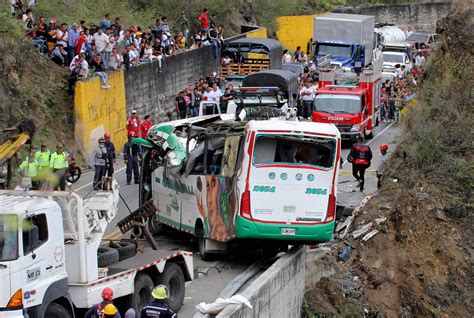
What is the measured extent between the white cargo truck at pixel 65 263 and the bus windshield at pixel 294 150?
2.79 meters

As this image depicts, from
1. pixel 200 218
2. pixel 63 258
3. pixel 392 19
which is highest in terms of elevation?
pixel 63 258

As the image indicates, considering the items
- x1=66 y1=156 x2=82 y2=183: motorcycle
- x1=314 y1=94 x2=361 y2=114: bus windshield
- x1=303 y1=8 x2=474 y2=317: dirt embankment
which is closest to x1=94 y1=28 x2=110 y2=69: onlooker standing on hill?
x1=66 y1=156 x2=82 y2=183: motorcycle

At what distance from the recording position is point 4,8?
33.7 m

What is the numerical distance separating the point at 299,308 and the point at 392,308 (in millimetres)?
3115

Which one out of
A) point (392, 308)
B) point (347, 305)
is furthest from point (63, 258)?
point (392, 308)

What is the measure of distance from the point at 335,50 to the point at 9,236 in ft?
135

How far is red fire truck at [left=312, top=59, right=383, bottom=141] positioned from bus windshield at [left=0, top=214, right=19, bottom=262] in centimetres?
2430

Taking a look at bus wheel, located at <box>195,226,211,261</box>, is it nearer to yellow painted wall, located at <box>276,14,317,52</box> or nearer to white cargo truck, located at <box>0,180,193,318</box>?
white cargo truck, located at <box>0,180,193,318</box>

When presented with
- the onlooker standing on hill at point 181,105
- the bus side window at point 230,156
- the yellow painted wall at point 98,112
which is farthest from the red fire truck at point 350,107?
the bus side window at point 230,156

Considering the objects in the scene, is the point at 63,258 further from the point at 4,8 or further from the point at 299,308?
the point at 4,8

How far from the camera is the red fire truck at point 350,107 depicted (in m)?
39.2

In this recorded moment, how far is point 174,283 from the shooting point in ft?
64.2

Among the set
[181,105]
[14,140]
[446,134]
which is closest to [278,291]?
[14,140]

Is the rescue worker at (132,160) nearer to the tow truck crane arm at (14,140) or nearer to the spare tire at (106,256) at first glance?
the tow truck crane arm at (14,140)
